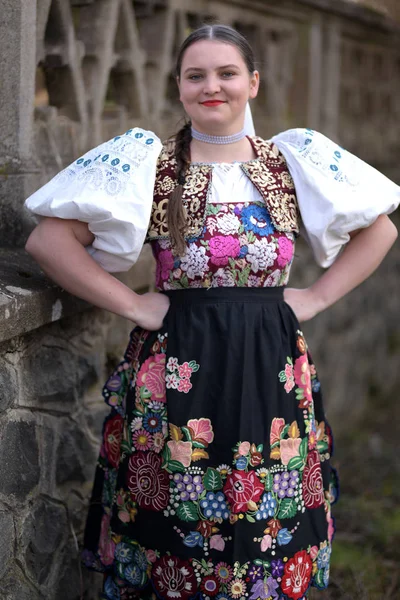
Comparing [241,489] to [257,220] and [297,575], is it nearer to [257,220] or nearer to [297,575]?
[297,575]

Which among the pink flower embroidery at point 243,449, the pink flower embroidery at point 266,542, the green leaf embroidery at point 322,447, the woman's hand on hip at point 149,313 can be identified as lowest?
the pink flower embroidery at point 266,542

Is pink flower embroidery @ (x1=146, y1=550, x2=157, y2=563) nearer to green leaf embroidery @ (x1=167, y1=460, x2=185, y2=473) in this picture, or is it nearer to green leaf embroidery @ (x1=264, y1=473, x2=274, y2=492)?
green leaf embroidery @ (x1=167, y1=460, x2=185, y2=473)

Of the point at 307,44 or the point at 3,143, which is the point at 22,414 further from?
the point at 307,44

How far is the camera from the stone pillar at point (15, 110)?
7.59ft

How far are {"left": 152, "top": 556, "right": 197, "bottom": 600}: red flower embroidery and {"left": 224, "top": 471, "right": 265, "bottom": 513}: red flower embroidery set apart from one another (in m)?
0.21

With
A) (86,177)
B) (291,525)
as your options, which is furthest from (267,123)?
(291,525)

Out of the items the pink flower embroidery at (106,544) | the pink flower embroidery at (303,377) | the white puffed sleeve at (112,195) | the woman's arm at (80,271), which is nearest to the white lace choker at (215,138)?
the white puffed sleeve at (112,195)

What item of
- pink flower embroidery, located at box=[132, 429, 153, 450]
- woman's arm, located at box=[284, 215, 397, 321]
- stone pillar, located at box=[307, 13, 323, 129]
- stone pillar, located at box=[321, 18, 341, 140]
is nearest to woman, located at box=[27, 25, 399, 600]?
pink flower embroidery, located at box=[132, 429, 153, 450]

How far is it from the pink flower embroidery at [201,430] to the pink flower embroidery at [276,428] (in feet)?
0.51

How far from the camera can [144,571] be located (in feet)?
7.52

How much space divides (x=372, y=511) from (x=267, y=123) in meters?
1.83

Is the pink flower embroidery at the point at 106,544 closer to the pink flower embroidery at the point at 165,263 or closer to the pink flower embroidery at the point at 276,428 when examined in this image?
the pink flower embroidery at the point at 276,428

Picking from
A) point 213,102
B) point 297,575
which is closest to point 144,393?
point 297,575

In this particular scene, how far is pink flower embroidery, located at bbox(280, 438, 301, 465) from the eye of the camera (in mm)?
2236
